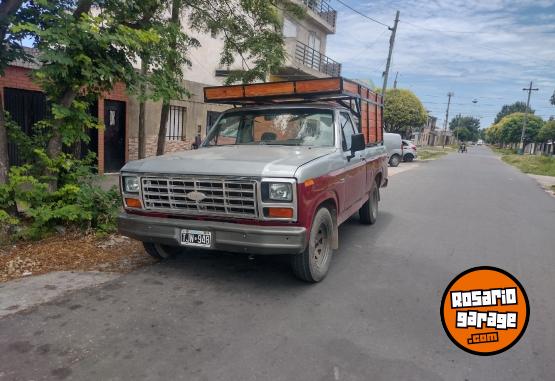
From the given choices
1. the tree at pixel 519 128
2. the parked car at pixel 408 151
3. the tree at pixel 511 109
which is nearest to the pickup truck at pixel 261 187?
the parked car at pixel 408 151

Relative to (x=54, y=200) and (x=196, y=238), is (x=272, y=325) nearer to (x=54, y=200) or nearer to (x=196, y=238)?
(x=196, y=238)

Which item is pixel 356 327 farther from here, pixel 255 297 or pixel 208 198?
pixel 208 198

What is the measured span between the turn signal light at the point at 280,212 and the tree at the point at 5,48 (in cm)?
393

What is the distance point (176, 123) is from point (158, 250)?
9.88m

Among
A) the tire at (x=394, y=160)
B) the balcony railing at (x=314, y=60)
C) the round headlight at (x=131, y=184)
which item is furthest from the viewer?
the tire at (x=394, y=160)

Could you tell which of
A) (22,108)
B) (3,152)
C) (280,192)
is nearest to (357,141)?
(280,192)

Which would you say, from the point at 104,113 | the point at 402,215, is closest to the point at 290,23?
the point at 104,113

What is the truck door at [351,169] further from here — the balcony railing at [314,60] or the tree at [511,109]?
the tree at [511,109]

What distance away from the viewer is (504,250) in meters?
6.24

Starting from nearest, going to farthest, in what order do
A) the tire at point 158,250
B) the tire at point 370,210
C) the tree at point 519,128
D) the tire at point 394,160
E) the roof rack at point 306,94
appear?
the tire at point 158,250
the roof rack at point 306,94
the tire at point 370,210
the tire at point 394,160
the tree at point 519,128

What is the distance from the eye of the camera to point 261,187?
12.6ft

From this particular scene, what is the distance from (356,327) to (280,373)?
3.21 feet

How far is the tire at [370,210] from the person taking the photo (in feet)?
24.2

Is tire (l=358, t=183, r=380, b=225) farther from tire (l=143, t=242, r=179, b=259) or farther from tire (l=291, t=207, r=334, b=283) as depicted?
tire (l=143, t=242, r=179, b=259)
